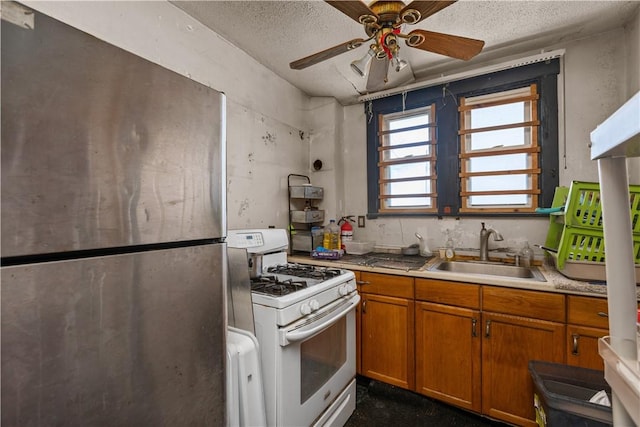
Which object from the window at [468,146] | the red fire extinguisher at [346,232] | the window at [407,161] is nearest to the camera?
Answer: the window at [468,146]

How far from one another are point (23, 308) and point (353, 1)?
1433 millimetres

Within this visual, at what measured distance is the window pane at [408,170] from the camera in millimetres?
2600

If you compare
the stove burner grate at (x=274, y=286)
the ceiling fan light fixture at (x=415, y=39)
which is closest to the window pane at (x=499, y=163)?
the ceiling fan light fixture at (x=415, y=39)

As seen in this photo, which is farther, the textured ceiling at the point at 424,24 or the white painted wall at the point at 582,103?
the white painted wall at the point at 582,103

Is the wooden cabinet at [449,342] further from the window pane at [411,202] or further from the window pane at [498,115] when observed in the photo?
the window pane at [498,115]

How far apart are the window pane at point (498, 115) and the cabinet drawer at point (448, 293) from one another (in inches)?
56.3

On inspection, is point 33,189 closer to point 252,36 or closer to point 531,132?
point 252,36

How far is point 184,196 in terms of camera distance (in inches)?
30.6

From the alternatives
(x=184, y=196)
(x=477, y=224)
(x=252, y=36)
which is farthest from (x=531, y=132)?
(x=184, y=196)

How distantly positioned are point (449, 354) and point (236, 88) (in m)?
2.42

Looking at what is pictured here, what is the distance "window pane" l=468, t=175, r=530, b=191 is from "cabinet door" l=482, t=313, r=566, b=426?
3.69ft

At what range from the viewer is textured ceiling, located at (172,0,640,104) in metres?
1.69

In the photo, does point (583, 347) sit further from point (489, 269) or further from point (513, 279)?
point (489, 269)

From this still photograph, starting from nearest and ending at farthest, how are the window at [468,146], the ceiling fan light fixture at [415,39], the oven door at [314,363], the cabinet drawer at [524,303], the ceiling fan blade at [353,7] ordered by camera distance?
the ceiling fan blade at [353,7] < the oven door at [314,363] < the ceiling fan light fixture at [415,39] < the cabinet drawer at [524,303] < the window at [468,146]
